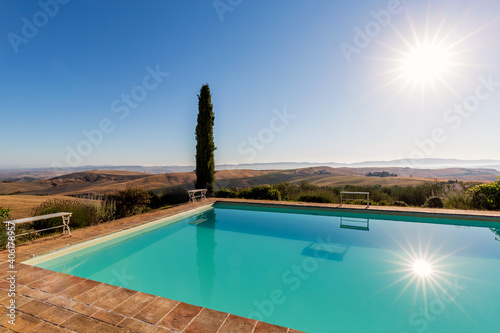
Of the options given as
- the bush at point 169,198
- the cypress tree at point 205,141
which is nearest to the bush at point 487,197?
the cypress tree at point 205,141

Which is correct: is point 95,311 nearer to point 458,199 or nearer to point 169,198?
point 169,198

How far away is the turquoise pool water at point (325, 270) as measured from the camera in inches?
94.2

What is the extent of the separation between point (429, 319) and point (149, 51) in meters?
10.3

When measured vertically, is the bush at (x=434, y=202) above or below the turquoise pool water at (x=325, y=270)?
above

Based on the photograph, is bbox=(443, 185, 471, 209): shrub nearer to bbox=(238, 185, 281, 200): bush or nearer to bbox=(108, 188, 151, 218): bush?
bbox=(238, 185, 281, 200): bush

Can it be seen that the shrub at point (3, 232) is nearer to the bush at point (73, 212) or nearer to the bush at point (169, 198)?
the bush at point (73, 212)

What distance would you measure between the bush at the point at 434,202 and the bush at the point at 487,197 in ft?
2.65

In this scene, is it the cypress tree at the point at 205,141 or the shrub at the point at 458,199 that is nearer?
the shrub at the point at 458,199

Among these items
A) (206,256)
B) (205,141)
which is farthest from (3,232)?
(205,141)

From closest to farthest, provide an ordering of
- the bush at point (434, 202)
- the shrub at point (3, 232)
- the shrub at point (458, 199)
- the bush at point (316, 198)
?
the shrub at point (3, 232)
the shrub at point (458, 199)
the bush at point (434, 202)
the bush at point (316, 198)

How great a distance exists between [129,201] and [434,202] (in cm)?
995

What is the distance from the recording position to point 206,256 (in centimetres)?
407

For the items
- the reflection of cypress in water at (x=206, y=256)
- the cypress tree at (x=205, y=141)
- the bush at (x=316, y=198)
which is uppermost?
the cypress tree at (x=205, y=141)

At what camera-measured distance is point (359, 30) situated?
672 centimetres
